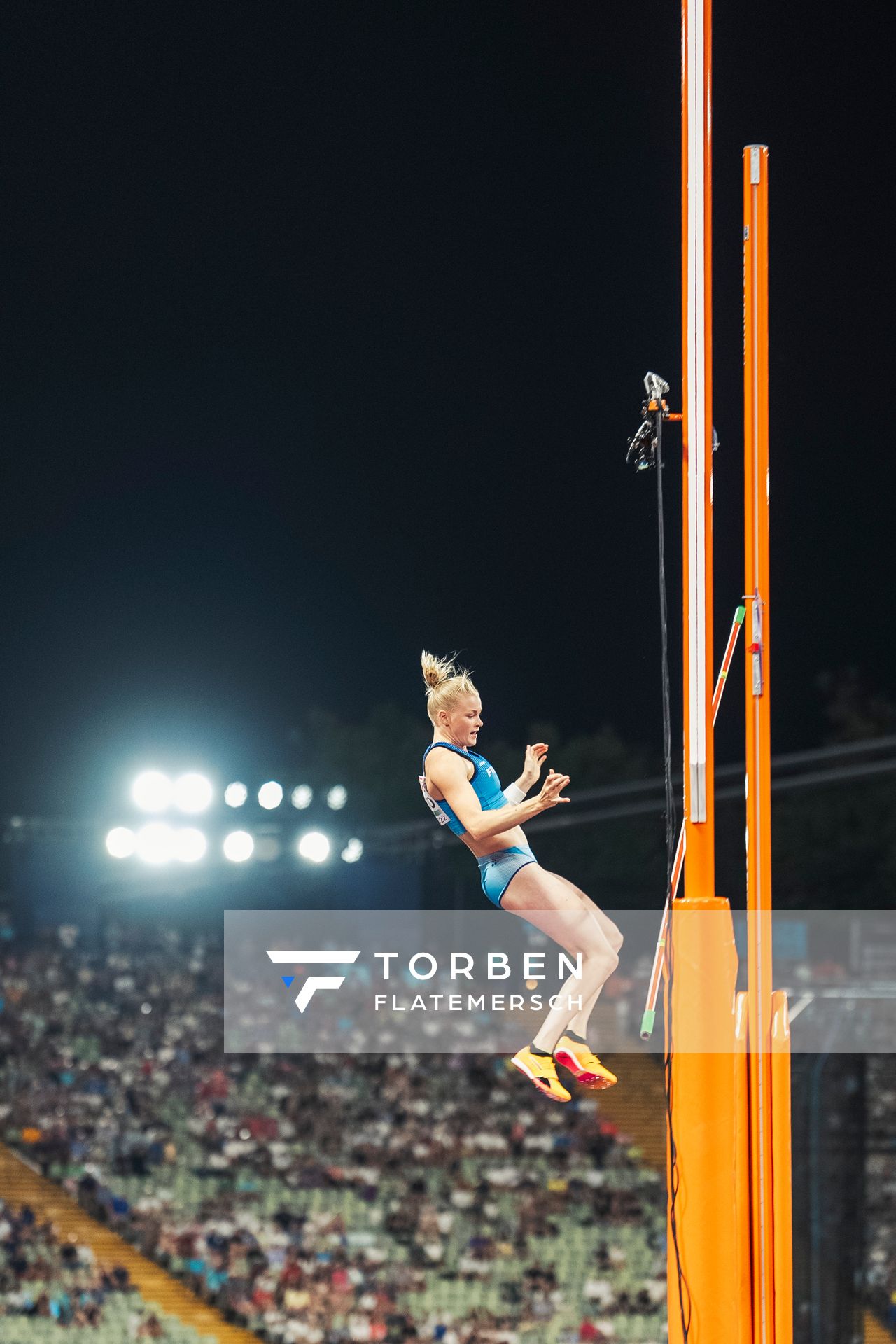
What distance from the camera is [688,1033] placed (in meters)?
3.70

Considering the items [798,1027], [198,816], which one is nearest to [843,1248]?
[798,1027]

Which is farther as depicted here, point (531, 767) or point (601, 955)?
point (531, 767)

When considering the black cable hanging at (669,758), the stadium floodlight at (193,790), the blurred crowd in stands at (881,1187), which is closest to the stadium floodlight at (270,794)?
the stadium floodlight at (193,790)

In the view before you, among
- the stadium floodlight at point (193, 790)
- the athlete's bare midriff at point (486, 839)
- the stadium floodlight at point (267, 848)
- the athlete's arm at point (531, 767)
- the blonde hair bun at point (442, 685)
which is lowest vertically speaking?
the athlete's bare midriff at point (486, 839)

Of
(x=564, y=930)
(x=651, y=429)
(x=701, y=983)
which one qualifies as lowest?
(x=701, y=983)

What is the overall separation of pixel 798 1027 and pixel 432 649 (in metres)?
5.31

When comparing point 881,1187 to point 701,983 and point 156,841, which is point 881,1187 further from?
point 701,983

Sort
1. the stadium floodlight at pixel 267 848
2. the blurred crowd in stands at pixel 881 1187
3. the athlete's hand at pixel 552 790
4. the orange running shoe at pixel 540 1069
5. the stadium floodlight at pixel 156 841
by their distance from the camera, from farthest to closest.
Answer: the blurred crowd in stands at pixel 881 1187 < the stadium floodlight at pixel 267 848 < the stadium floodlight at pixel 156 841 < the orange running shoe at pixel 540 1069 < the athlete's hand at pixel 552 790

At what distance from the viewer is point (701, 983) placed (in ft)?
12.1

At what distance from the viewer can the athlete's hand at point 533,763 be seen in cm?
368

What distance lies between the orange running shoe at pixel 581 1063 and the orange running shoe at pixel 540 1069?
0.03m

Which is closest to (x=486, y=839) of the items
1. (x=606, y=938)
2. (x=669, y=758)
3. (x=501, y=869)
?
(x=501, y=869)

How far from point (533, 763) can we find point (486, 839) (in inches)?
10.2

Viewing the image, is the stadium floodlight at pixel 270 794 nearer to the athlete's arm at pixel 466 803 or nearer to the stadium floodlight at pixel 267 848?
the athlete's arm at pixel 466 803
